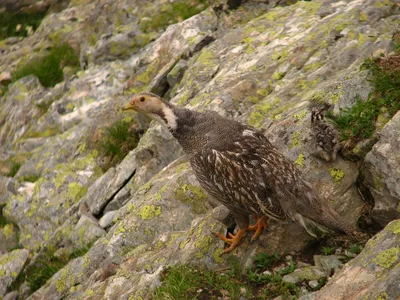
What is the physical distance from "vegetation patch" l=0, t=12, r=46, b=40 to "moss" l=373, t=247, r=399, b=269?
67.7 feet

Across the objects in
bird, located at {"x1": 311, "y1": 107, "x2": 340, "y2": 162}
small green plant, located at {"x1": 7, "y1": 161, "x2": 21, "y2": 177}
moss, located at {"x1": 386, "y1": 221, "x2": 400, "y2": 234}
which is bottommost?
small green plant, located at {"x1": 7, "y1": 161, "x2": 21, "y2": 177}

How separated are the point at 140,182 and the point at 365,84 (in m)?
4.99

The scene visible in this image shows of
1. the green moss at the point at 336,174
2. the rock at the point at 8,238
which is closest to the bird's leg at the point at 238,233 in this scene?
the green moss at the point at 336,174

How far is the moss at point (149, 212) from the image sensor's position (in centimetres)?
877

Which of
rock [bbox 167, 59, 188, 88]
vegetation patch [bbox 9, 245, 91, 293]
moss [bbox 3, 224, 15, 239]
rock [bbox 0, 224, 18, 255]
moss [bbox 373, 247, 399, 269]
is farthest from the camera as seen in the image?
rock [bbox 167, 59, 188, 88]

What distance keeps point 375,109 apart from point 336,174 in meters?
1.18

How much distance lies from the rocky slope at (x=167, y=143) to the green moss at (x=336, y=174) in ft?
0.05

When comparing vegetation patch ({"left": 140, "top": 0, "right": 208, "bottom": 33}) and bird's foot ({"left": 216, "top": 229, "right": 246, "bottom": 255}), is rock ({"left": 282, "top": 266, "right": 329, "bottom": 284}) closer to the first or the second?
bird's foot ({"left": 216, "top": 229, "right": 246, "bottom": 255})

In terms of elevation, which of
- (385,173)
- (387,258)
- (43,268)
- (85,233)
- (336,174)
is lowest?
(43,268)

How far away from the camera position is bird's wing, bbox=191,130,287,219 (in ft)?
21.6

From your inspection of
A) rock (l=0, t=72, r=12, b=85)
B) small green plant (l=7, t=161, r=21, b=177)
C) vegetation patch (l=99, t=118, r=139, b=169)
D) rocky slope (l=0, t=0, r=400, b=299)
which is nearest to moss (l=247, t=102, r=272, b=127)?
rocky slope (l=0, t=0, r=400, b=299)

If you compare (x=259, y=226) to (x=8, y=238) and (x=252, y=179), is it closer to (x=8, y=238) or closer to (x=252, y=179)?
(x=252, y=179)

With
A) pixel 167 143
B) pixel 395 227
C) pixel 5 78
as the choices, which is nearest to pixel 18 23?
pixel 5 78

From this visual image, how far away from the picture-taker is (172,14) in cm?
1667
